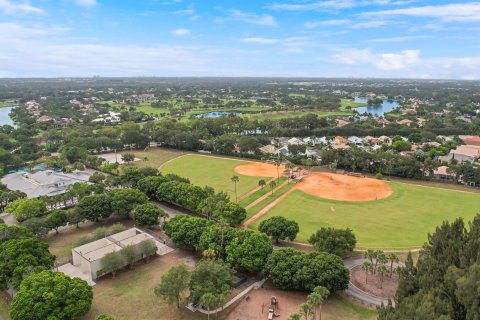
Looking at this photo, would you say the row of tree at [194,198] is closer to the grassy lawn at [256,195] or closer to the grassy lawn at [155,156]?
the grassy lawn at [256,195]

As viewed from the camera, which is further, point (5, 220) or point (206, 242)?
point (5, 220)

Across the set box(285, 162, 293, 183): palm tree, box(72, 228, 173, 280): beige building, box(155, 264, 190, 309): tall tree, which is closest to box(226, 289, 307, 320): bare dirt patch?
box(155, 264, 190, 309): tall tree

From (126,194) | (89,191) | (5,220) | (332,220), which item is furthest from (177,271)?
(5,220)

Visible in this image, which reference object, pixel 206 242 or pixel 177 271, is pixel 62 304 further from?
pixel 206 242

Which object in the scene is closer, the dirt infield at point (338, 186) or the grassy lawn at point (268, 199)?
the grassy lawn at point (268, 199)

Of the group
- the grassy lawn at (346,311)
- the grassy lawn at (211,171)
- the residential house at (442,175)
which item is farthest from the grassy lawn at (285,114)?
the grassy lawn at (346,311)

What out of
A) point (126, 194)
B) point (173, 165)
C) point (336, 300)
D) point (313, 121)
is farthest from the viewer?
point (313, 121)

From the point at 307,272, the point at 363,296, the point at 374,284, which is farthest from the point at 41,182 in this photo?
the point at 374,284
